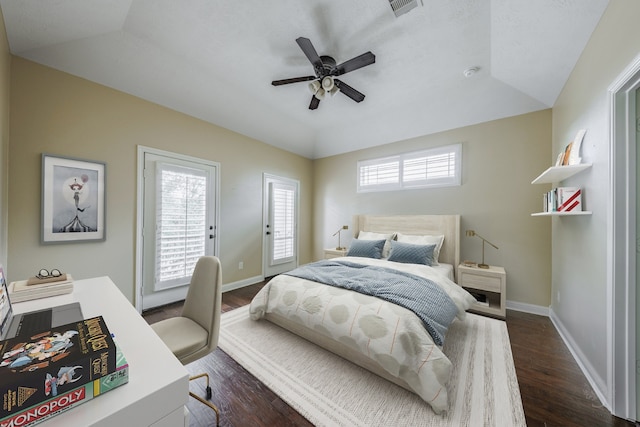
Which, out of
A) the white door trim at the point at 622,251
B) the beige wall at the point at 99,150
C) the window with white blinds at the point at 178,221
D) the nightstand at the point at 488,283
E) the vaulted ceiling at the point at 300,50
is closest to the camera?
the white door trim at the point at 622,251

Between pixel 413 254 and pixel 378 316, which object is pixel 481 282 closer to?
pixel 413 254

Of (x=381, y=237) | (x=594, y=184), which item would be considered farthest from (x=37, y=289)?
(x=594, y=184)

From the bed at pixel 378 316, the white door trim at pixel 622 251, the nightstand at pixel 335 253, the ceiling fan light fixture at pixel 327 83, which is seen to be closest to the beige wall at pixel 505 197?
the bed at pixel 378 316

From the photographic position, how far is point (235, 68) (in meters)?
2.72

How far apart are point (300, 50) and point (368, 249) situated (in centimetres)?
267

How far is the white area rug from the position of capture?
1459 mm

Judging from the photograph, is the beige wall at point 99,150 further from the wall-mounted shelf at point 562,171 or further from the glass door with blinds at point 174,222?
the wall-mounted shelf at point 562,171

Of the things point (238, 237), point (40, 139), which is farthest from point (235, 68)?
point (238, 237)

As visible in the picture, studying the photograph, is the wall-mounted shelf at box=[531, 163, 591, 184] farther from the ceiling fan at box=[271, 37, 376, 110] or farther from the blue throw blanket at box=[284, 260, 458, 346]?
the ceiling fan at box=[271, 37, 376, 110]

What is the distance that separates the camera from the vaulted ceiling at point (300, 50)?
190cm

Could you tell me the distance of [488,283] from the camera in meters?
2.89

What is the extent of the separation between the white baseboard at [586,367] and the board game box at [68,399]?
273 cm

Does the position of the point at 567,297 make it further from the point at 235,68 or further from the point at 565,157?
the point at 235,68

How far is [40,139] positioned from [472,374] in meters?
4.39
